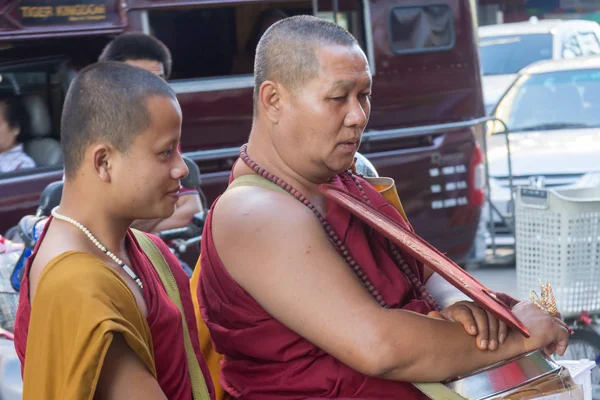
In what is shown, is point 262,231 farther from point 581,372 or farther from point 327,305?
point 581,372

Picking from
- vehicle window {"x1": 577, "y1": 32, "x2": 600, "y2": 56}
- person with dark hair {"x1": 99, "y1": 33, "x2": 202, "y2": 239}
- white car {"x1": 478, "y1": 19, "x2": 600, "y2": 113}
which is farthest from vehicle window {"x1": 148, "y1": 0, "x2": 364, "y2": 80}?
vehicle window {"x1": 577, "y1": 32, "x2": 600, "y2": 56}

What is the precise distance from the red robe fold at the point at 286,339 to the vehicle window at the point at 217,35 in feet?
13.4

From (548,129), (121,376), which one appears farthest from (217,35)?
(121,376)

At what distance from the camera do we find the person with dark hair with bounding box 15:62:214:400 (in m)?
1.67

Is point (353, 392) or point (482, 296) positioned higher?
point (482, 296)

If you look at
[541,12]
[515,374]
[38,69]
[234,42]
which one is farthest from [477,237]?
[541,12]

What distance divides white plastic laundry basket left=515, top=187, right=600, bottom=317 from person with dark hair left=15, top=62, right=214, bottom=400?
2821 millimetres

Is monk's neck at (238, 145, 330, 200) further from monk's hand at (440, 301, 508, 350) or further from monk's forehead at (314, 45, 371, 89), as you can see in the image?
monk's hand at (440, 301, 508, 350)

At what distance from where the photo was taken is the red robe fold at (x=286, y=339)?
2.07 meters

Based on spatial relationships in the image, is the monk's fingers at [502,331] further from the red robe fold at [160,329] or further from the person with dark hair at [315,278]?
the red robe fold at [160,329]

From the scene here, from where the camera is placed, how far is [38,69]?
219 inches

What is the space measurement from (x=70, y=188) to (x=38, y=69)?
3.87m

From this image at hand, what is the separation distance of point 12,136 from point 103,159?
368 cm

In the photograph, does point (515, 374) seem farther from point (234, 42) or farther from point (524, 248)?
point (234, 42)
